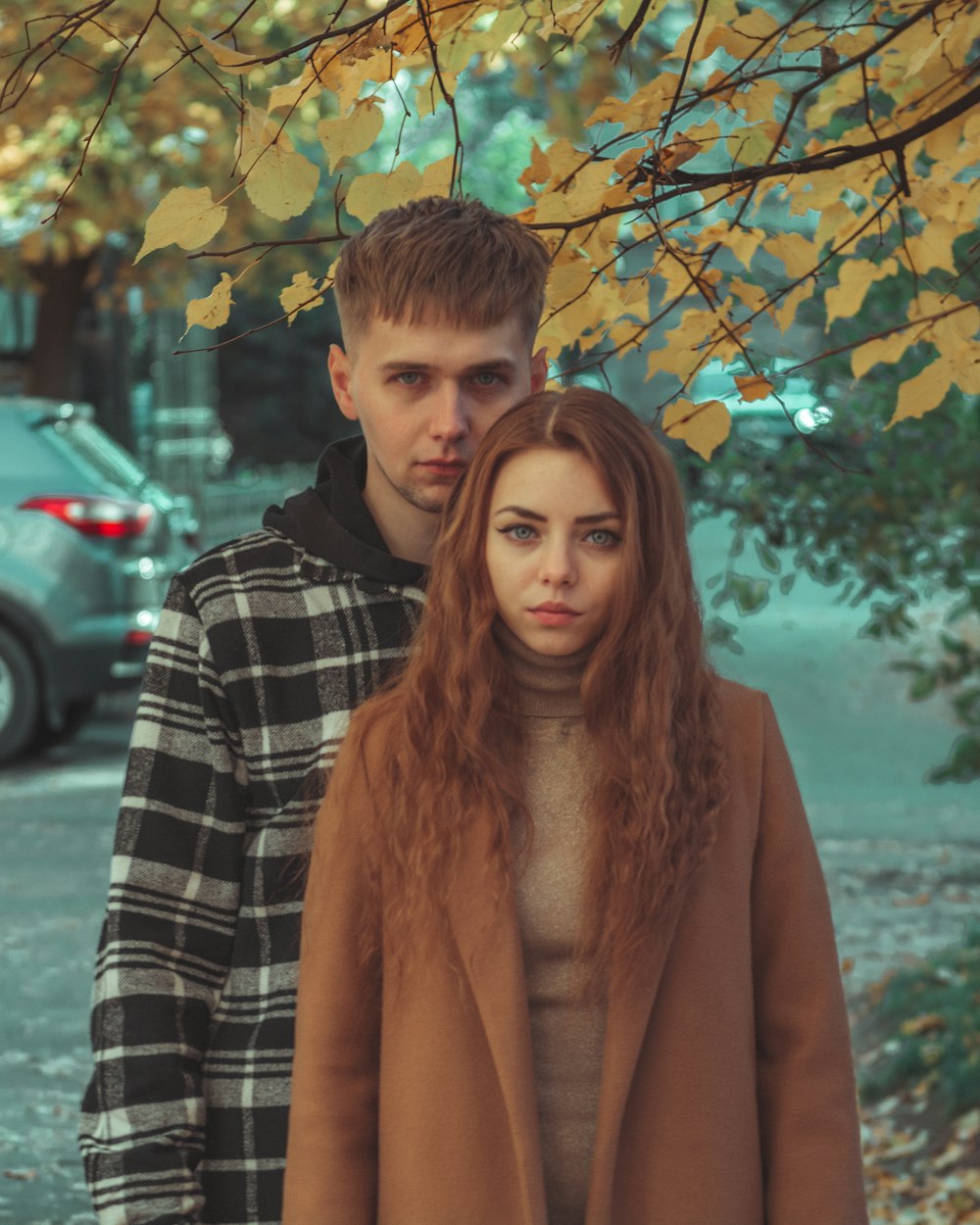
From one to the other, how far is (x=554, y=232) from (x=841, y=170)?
1.48 feet

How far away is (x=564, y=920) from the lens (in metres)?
1.94

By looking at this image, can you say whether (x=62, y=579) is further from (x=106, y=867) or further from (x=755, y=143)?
(x=755, y=143)

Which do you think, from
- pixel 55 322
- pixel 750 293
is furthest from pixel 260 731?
pixel 55 322

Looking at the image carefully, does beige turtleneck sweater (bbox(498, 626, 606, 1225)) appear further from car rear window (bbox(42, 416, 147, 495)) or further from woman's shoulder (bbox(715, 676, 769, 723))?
car rear window (bbox(42, 416, 147, 495))

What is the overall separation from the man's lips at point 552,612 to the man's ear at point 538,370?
439 millimetres

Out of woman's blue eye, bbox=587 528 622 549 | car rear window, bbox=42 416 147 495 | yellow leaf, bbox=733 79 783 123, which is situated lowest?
woman's blue eye, bbox=587 528 622 549

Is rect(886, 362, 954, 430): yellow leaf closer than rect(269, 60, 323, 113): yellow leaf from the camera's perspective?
No

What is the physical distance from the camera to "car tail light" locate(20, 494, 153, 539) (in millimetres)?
9656

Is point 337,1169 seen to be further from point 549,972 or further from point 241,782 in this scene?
point 241,782

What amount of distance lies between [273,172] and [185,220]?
130 millimetres

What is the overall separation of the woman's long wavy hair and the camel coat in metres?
0.03

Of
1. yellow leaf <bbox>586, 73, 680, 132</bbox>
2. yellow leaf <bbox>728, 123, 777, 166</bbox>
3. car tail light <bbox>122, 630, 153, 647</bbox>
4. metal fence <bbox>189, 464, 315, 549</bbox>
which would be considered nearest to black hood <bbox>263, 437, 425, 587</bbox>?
yellow leaf <bbox>586, 73, 680, 132</bbox>

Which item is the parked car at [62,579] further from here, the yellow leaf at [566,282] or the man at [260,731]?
the man at [260,731]

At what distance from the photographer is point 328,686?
83.1 inches
